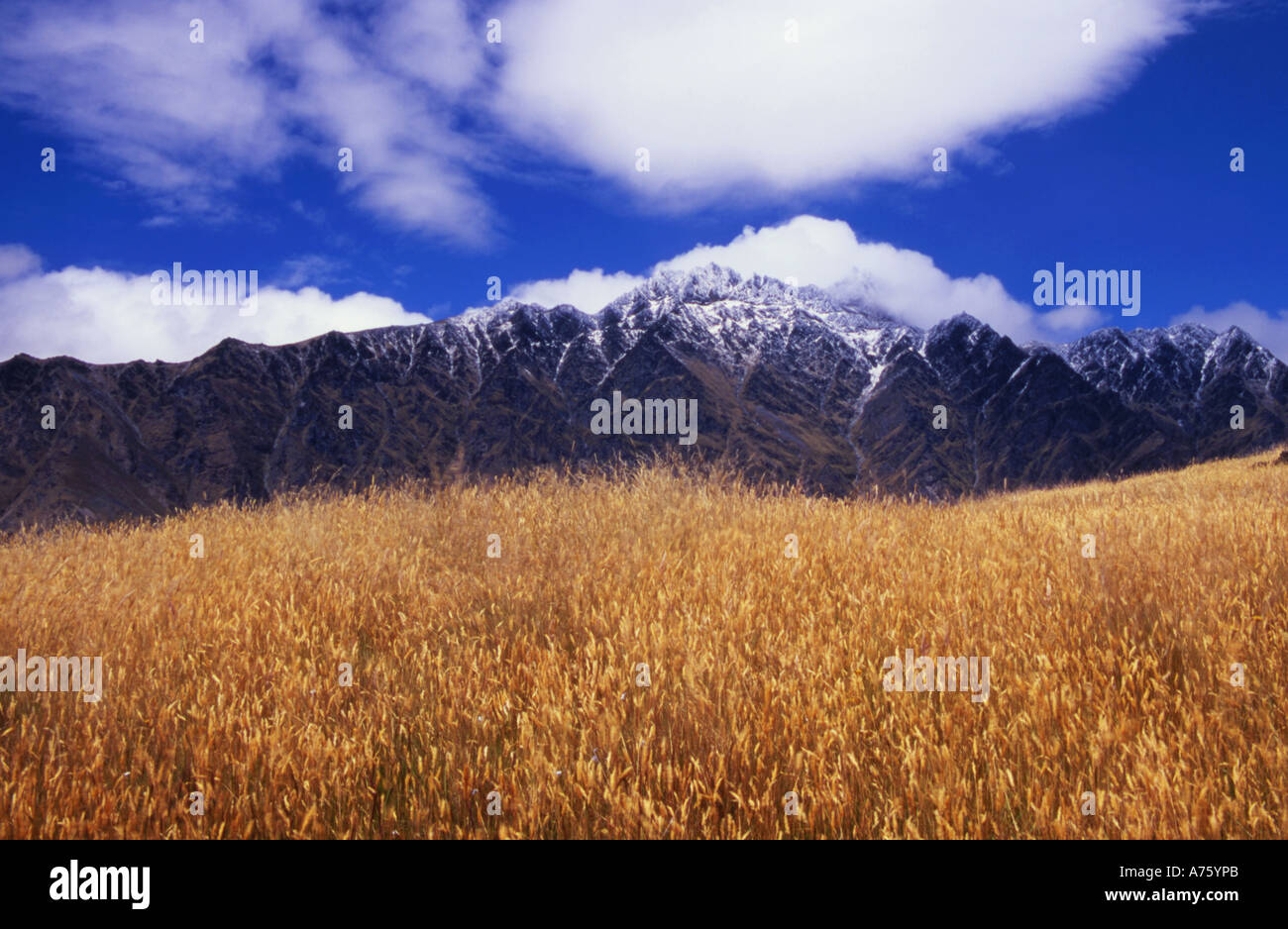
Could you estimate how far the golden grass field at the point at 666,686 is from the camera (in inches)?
95.8

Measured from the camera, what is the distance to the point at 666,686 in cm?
324

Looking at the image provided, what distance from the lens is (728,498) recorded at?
23.0 feet

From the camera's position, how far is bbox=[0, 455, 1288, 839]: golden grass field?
2434mm

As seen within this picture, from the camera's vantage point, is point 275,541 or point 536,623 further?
point 275,541
